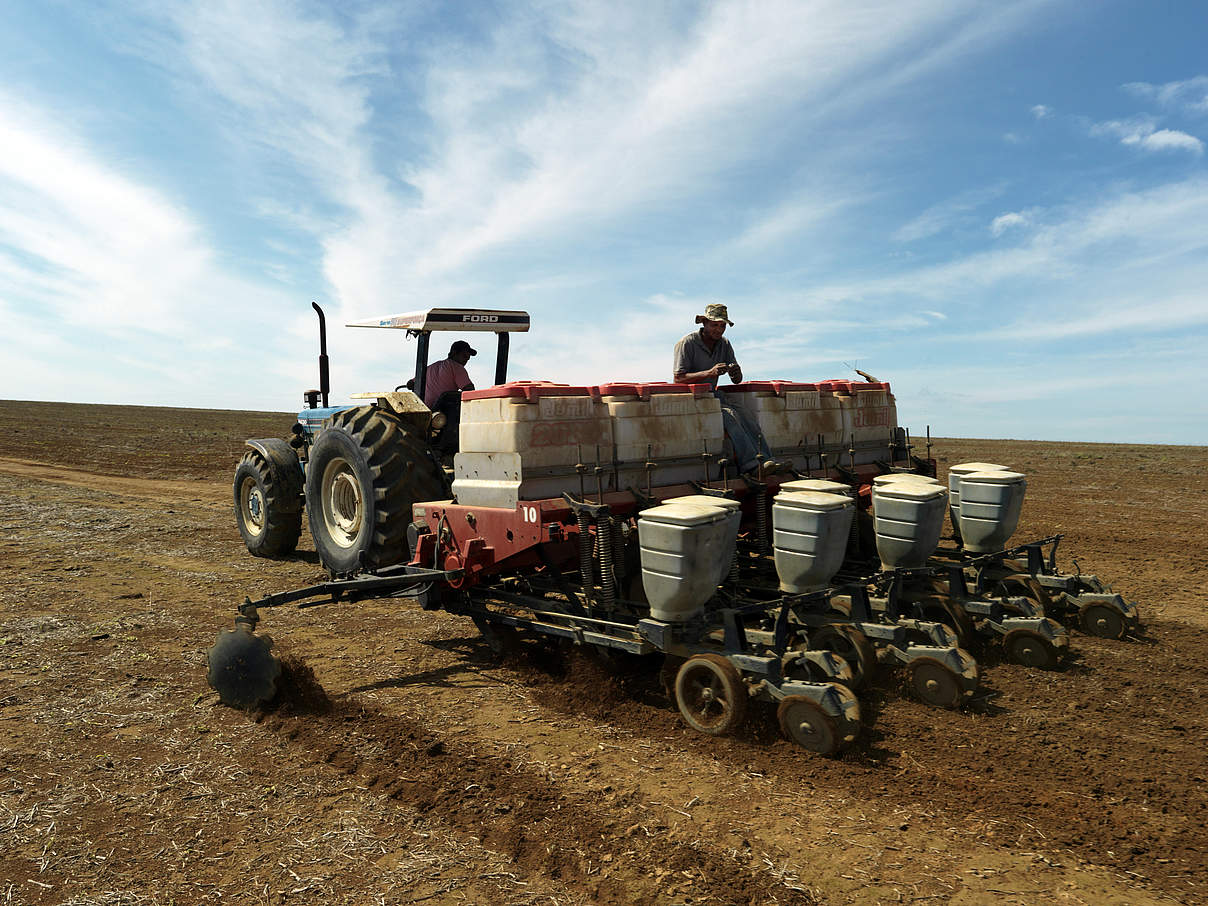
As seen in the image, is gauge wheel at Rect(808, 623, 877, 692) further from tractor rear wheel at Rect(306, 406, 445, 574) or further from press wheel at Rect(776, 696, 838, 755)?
tractor rear wheel at Rect(306, 406, 445, 574)

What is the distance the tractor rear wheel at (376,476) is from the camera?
6832 mm

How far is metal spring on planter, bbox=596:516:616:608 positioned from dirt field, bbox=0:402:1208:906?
68 centimetres

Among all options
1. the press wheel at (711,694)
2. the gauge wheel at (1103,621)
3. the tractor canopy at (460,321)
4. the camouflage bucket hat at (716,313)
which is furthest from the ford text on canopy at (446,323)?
the gauge wheel at (1103,621)

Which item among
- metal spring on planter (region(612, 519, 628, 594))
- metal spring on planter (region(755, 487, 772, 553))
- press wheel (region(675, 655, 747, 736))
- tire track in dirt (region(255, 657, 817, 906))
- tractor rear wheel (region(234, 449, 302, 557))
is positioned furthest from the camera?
tractor rear wheel (region(234, 449, 302, 557))

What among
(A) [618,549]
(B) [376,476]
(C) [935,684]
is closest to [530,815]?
(A) [618,549]

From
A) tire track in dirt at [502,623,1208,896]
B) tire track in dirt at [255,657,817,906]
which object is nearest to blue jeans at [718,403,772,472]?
tire track in dirt at [502,623,1208,896]

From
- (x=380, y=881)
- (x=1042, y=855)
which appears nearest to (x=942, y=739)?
(x=1042, y=855)

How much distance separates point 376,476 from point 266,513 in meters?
4.08

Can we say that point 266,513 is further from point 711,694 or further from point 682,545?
point 711,694

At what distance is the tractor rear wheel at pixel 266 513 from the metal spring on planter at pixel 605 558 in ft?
20.9

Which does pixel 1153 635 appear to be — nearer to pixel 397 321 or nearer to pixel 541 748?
pixel 541 748

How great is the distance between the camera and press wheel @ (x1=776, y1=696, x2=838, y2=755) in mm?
4164

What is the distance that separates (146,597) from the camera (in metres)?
8.26

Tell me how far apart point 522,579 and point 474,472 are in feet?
3.25
